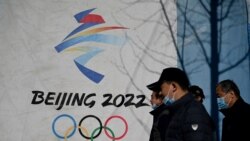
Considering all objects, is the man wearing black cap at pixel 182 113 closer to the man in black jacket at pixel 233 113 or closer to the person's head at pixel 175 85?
the person's head at pixel 175 85

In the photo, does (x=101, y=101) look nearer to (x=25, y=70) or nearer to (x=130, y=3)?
(x=25, y=70)

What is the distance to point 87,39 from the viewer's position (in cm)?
651

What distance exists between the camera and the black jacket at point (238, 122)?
411cm

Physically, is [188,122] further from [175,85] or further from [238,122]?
[238,122]

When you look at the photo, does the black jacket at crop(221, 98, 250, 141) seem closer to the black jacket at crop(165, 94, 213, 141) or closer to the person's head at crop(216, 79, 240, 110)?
the person's head at crop(216, 79, 240, 110)

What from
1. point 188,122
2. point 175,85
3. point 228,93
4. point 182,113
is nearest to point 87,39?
point 228,93

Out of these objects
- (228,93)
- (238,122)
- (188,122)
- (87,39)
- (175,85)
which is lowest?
(188,122)

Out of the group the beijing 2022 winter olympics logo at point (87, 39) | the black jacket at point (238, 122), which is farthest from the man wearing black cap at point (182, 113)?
the beijing 2022 winter olympics logo at point (87, 39)

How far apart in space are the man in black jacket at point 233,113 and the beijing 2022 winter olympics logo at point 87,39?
8.18 feet

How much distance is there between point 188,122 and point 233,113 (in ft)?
4.79

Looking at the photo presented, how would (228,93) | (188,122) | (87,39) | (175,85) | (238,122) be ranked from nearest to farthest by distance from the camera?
(188,122) < (175,85) < (238,122) < (228,93) < (87,39)

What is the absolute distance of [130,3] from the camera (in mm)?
6582

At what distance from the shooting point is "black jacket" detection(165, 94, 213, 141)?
2914 mm

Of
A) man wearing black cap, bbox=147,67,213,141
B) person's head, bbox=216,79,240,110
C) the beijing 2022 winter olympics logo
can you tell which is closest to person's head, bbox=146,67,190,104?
man wearing black cap, bbox=147,67,213,141
